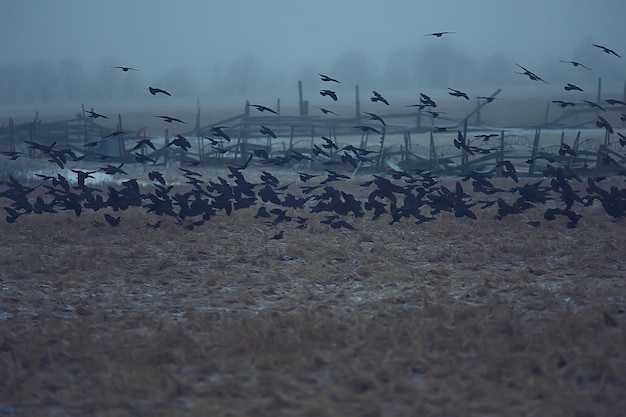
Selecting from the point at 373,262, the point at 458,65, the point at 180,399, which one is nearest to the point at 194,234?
the point at 373,262

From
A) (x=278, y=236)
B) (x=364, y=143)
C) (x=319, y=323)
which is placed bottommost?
(x=364, y=143)

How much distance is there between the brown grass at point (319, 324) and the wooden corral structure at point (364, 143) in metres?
11.3

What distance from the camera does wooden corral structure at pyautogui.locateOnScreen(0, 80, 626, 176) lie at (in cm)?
2409

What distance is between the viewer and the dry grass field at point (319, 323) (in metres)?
5.54

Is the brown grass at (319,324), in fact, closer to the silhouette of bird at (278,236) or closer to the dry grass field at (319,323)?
the dry grass field at (319,323)

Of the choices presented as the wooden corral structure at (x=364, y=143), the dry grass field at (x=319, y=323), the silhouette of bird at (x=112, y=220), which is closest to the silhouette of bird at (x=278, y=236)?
the dry grass field at (x=319, y=323)

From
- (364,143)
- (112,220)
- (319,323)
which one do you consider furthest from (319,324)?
(364,143)

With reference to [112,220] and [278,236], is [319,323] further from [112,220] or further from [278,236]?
[112,220]

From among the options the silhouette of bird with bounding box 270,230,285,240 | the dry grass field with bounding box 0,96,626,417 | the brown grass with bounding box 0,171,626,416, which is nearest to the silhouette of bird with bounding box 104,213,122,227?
the dry grass field with bounding box 0,96,626,417

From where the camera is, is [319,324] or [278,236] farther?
[278,236]

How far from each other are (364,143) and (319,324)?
852 inches

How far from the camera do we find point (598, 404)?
5.29 meters

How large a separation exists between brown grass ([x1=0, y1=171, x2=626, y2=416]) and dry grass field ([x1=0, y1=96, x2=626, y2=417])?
0.02m

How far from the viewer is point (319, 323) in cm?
719
